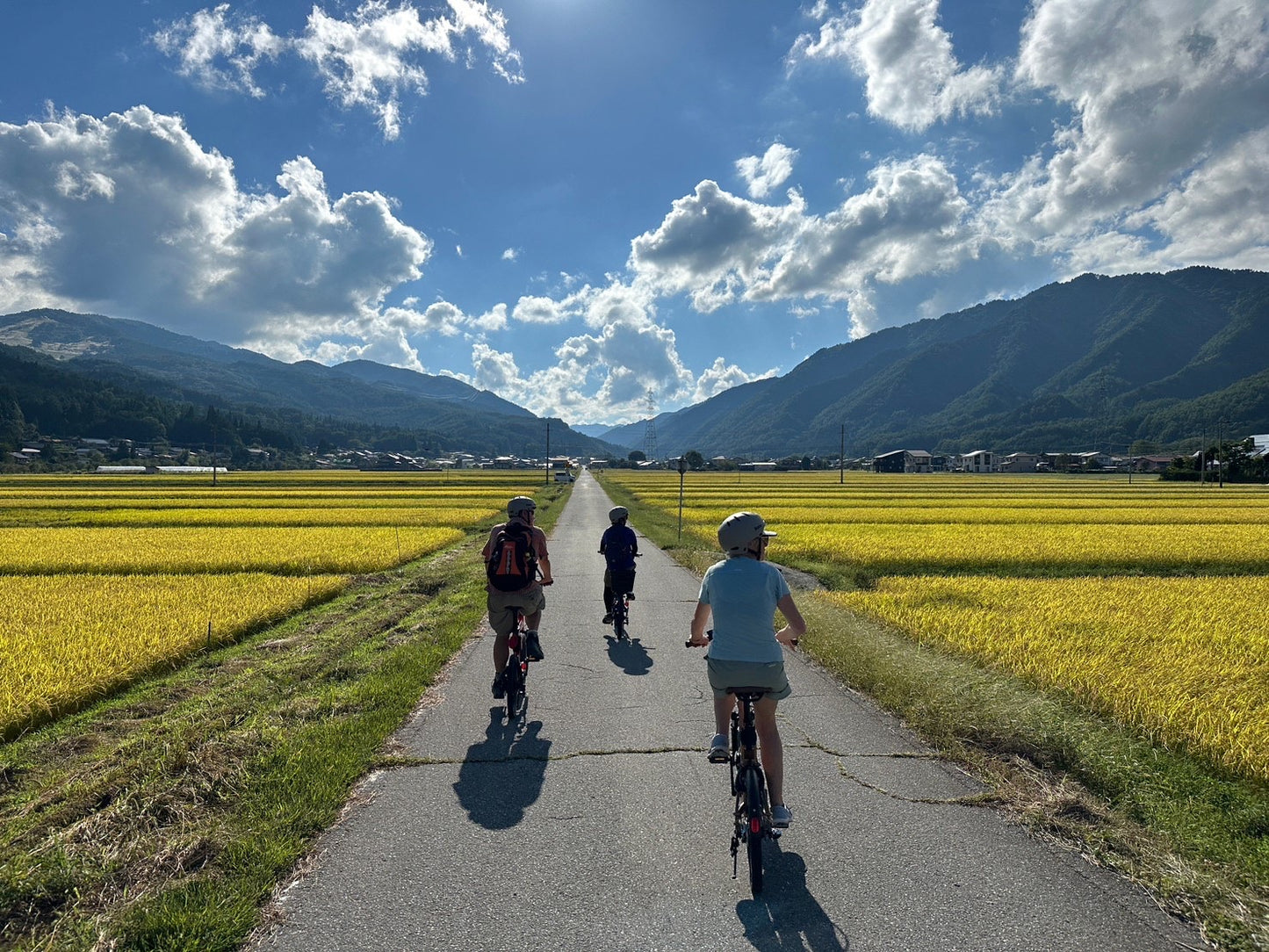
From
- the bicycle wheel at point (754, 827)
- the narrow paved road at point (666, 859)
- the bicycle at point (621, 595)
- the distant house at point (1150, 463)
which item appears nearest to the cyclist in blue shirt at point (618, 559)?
the bicycle at point (621, 595)

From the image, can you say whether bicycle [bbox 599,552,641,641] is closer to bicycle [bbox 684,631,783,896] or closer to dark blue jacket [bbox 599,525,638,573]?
dark blue jacket [bbox 599,525,638,573]

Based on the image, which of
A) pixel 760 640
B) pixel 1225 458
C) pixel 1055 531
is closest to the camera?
pixel 760 640

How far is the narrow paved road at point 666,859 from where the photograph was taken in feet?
11.8

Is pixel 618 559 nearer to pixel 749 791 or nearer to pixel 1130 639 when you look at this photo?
pixel 749 791

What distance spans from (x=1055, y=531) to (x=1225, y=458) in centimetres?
7860

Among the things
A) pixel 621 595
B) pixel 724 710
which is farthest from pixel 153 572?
pixel 724 710

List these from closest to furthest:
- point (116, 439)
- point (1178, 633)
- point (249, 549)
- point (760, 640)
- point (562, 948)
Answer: point (562, 948), point (760, 640), point (1178, 633), point (249, 549), point (116, 439)

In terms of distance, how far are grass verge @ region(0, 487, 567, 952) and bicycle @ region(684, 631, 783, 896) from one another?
2927 millimetres

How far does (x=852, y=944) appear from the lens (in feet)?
11.5

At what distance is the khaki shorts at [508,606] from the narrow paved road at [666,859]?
1.00m

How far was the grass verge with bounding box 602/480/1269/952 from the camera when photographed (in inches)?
158

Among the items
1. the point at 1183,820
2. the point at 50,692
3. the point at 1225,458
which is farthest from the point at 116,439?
the point at 1225,458

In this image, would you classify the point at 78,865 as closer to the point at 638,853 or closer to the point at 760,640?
the point at 638,853

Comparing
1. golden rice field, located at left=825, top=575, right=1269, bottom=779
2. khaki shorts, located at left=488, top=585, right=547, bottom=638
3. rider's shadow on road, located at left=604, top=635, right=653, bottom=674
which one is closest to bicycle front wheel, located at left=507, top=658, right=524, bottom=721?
khaki shorts, located at left=488, top=585, right=547, bottom=638
